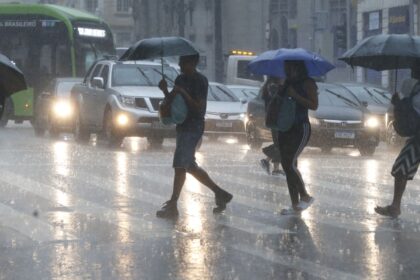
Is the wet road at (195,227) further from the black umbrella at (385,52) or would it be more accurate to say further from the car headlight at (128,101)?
the car headlight at (128,101)

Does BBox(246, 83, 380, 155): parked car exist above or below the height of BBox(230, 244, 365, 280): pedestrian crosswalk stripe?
below

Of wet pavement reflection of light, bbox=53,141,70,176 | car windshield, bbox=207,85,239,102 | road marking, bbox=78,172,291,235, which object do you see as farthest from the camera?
car windshield, bbox=207,85,239,102

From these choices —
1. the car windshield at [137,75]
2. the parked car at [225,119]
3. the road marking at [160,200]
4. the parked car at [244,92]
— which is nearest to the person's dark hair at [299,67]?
the road marking at [160,200]

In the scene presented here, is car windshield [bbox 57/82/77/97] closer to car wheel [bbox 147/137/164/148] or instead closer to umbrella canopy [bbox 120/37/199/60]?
car wheel [bbox 147/137/164/148]

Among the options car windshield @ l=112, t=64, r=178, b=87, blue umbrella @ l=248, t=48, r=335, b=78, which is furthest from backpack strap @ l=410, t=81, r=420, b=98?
car windshield @ l=112, t=64, r=178, b=87

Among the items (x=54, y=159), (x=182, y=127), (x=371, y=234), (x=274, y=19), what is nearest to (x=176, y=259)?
(x=371, y=234)

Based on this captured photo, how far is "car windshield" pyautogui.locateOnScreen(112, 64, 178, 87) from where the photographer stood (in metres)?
28.7

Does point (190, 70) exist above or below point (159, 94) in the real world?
above

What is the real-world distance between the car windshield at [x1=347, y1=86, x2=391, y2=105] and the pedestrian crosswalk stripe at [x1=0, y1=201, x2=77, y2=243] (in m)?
18.6

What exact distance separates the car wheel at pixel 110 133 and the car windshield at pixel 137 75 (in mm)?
801

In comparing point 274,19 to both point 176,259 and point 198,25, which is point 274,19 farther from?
point 176,259

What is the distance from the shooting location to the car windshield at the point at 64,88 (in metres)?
33.6

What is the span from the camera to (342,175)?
65.7 feet

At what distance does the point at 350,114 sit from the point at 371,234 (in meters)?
14.8
